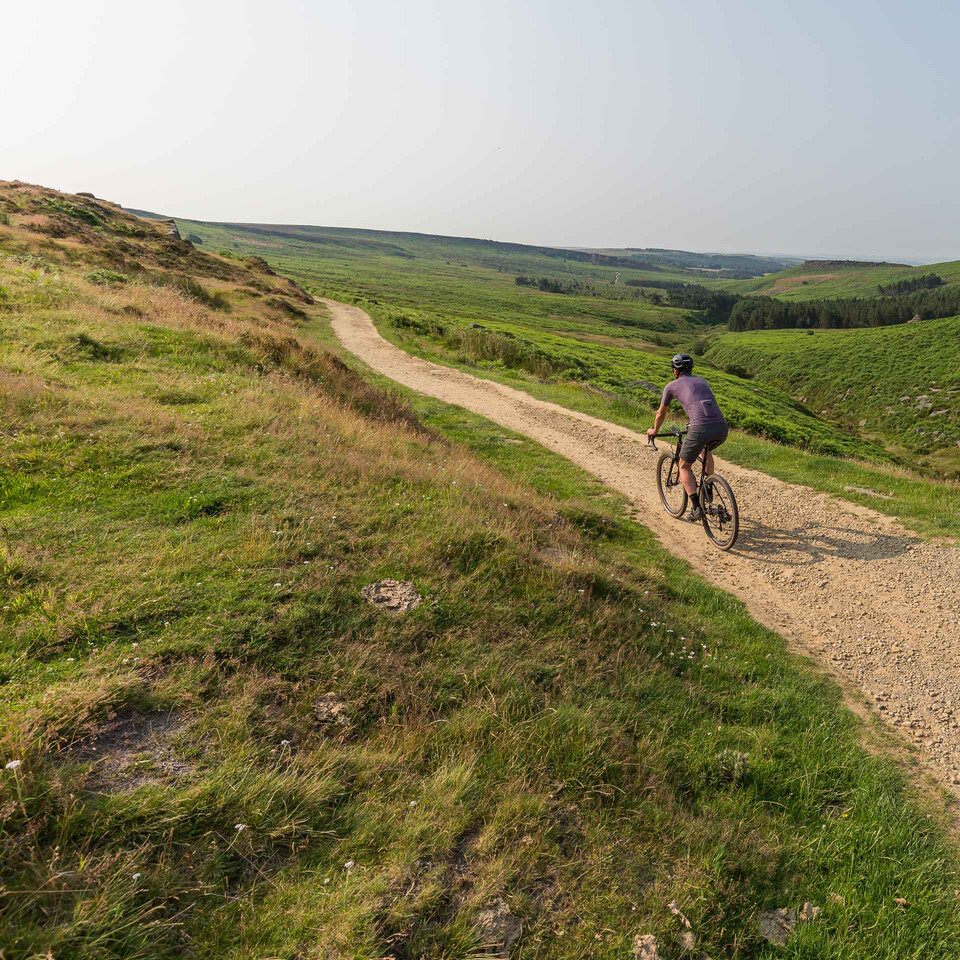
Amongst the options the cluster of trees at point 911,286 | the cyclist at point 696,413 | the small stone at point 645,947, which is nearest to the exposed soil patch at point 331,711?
the small stone at point 645,947

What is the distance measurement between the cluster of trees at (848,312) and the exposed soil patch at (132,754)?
554 feet

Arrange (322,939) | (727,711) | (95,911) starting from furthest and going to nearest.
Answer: (727,711)
(322,939)
(95,911)

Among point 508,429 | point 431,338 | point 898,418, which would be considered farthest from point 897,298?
point 508,429

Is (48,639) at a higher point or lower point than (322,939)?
higher

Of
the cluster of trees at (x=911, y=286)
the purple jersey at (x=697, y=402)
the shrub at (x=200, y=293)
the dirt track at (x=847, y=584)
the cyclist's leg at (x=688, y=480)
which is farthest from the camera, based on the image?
the cluster of trees at (x=911, y=286)

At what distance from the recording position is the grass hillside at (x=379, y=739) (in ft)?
8.83

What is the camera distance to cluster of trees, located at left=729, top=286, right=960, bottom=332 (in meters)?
132

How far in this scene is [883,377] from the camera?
76.1 metres

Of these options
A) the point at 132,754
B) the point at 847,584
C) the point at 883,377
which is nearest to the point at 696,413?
the point at 847,584

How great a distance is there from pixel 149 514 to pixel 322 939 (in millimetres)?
5019

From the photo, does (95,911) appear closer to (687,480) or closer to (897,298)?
(687,480)

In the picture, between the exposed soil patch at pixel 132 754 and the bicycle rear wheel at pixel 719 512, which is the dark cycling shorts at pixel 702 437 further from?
the exposed soil patch at pixel 132 754

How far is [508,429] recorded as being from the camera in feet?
55.0

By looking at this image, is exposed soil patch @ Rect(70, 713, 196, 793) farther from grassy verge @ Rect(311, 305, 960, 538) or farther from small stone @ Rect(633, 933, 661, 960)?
grassy verge @ Rect(311, 305, 960, 538)
